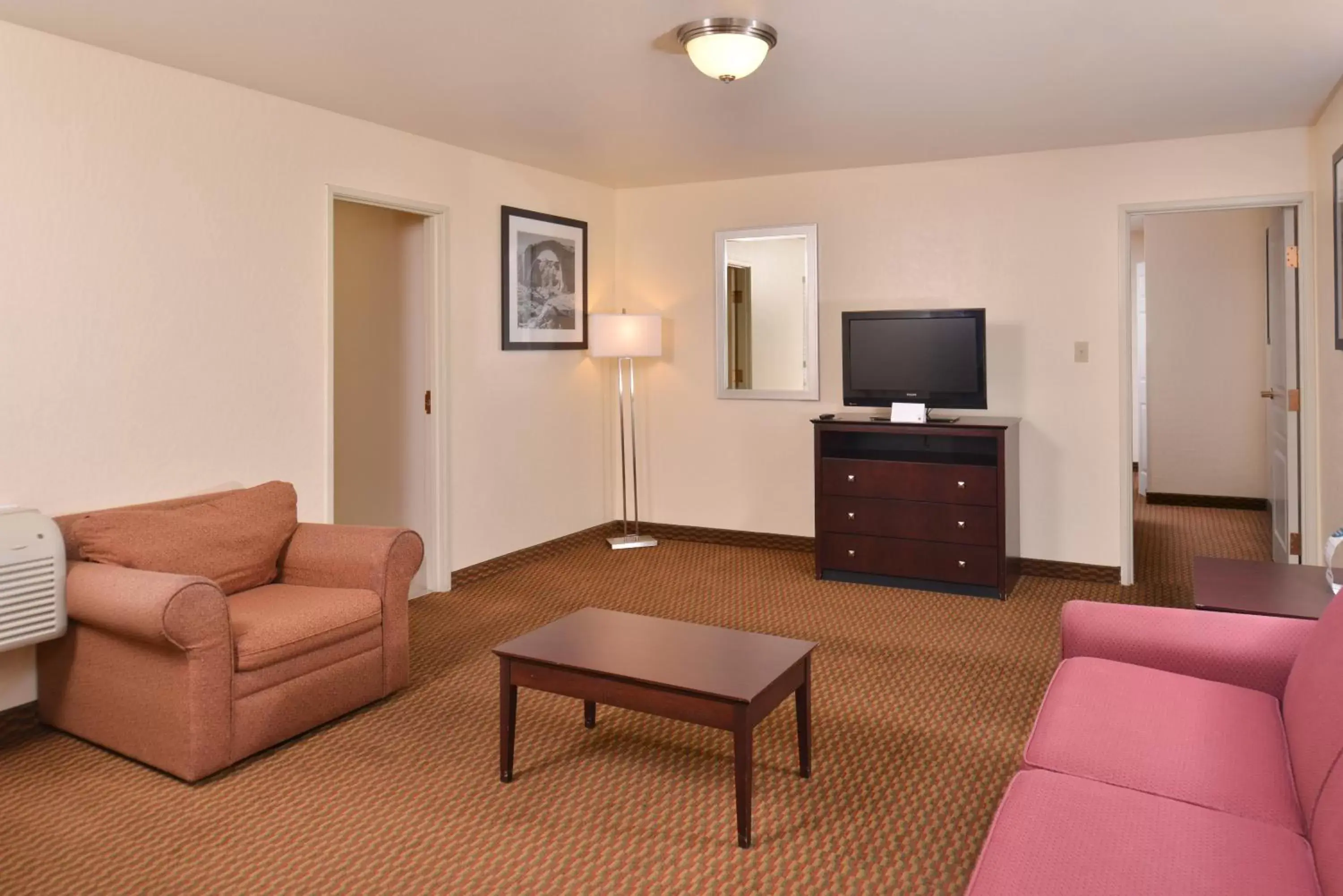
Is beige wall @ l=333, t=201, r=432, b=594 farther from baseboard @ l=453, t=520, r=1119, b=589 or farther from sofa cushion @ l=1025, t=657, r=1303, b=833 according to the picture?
sofa cushion @ l=1025, t=657, r=1303, b=833

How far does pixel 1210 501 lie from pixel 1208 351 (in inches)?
48.0

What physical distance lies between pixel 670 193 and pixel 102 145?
11.4 feet

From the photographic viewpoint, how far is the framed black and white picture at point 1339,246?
12.4ft

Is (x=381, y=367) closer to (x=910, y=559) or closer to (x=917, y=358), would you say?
(x=917, y=358)

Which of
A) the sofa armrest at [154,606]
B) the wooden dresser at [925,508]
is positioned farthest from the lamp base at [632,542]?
the sofa armrest at [154,606]

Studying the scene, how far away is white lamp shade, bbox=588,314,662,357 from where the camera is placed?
582cm

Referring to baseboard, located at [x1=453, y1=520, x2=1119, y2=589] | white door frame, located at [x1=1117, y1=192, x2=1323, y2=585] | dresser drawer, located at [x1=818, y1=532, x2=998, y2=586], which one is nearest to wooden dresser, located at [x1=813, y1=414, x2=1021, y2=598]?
dresser drawer, located at [x1=818, y1=532, x2=998, y2=586]

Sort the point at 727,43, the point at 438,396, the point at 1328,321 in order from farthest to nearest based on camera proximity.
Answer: the point at 438,396 → the point at 1328,321 → the point at 727,43

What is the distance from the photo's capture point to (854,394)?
5.30 metres

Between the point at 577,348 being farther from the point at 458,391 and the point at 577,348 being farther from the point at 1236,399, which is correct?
the point at 1236,399

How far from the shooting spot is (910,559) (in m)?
4.98

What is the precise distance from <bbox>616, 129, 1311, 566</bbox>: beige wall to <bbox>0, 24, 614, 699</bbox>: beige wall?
1709 millimetres

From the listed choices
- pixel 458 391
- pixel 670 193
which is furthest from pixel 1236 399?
pixel 458 391

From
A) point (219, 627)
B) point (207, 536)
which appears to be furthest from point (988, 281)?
point (219, 627)
